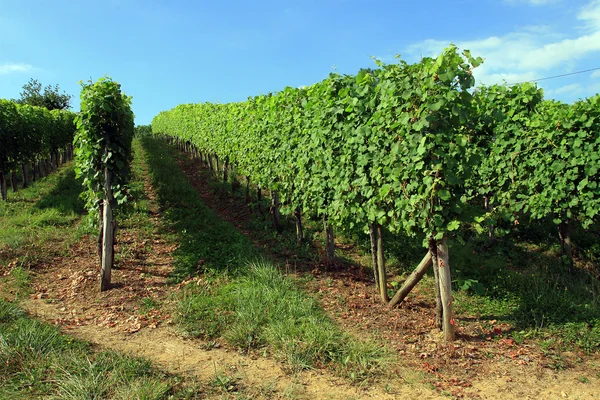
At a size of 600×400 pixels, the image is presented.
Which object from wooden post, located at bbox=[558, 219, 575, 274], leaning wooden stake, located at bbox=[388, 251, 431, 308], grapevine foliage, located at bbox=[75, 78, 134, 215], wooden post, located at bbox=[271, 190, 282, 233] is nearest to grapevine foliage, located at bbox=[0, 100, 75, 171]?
grapevine foliage, located at bbox=[75, 78, 134, 215]

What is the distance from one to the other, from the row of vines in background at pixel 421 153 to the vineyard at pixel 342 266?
0.04m

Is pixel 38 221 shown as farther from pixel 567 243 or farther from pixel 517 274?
pixel 567 243

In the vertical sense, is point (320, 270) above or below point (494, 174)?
below

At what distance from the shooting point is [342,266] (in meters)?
9.07

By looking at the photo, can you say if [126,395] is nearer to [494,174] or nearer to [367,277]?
[367,277]

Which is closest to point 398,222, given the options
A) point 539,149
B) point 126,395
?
point 126,395

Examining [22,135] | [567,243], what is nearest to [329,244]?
[567,243]

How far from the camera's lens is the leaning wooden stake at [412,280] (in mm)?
6383

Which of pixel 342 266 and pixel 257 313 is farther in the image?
pixel 342 266

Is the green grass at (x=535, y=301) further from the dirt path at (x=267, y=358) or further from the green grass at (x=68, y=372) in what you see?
the green grass at (x=68, y=372)

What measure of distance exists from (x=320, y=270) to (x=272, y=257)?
4.50 feet

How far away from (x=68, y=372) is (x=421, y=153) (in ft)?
16.1

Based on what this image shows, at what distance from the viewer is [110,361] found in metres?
4.80

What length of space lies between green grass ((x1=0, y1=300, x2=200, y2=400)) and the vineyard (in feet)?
0.08
